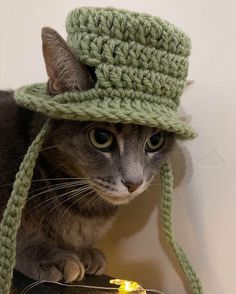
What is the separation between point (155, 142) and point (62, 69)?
0.81 ft

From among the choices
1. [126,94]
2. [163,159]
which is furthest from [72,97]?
[163,159]

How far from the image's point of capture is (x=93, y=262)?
987 millimetres

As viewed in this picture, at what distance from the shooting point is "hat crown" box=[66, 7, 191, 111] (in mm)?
728

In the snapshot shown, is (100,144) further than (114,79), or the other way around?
(100,144)

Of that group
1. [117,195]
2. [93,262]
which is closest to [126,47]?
[117,195]

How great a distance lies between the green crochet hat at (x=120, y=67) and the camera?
72 cm

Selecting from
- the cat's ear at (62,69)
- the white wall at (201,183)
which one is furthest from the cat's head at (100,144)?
the white wall at (201,183)

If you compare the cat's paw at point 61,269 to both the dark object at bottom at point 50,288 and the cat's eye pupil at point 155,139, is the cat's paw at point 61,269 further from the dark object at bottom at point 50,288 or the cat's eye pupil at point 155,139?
the cat's eye pupil at point 155,139

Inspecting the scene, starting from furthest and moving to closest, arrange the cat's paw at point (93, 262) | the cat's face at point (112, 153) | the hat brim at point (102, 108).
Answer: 1. the cat's paw at point (93, 262)
2. the cat's face at point (112, 153)
3. the hat brim at point (102, 108)

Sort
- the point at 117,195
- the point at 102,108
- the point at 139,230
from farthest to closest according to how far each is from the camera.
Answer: the point at 139,230 < the point at 117,195 < the point at 102,108

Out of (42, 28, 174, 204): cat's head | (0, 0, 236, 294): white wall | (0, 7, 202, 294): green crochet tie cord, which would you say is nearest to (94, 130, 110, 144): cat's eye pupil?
(42, 28, 174, 204): cat's head

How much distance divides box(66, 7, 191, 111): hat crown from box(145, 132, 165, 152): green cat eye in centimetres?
12

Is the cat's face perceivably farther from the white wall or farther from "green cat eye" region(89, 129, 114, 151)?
the white wall

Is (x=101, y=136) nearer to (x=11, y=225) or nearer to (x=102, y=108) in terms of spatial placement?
(x=102, y=108)
